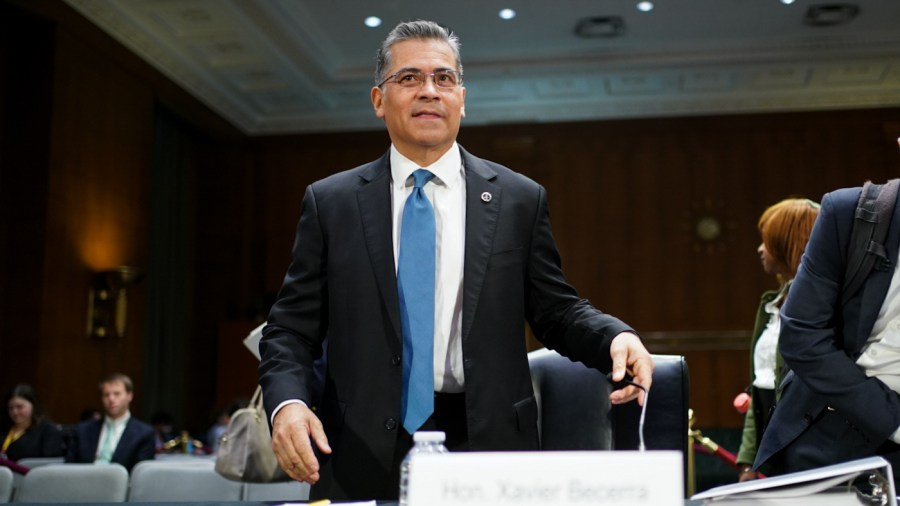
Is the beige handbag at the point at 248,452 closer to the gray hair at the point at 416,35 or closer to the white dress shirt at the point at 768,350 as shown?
the white dress shirt at the point at 768,350

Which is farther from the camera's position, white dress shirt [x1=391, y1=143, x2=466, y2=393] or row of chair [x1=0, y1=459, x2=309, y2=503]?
row of chair [x1=0, y1=459, x2=309, y2=503]


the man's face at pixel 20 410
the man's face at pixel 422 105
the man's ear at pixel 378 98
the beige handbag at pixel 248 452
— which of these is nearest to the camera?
the man's face at pixel 422 105

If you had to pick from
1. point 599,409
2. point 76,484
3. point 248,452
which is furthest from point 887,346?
point 76,484

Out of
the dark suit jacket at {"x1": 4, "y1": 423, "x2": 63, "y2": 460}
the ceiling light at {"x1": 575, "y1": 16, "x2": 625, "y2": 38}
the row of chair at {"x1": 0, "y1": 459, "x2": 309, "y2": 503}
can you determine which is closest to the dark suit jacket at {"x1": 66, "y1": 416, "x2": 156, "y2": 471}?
the dark suit jacket at {"x1": 4, "y1": 423, "x2": 63, "y2": 460}

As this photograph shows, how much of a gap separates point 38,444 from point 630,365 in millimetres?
5857

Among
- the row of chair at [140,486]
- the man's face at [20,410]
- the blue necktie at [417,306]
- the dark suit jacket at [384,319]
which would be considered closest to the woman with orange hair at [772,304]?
the dark suit jacket at [384,319]

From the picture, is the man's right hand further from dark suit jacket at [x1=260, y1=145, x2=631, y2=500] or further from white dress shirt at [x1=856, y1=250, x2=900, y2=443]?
white dress shirt at [x1=856, y1=250, x2=900, y2=443]

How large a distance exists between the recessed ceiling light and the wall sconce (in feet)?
13.1

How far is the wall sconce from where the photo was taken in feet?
26.6

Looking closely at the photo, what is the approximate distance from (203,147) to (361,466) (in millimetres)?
9789

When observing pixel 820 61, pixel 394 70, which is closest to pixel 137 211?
pixel 820 61

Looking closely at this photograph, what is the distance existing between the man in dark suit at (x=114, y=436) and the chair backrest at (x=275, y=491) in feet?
7.20

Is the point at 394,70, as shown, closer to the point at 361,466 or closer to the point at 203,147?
the point at 361,466

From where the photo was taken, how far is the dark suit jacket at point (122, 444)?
20.0 feet
